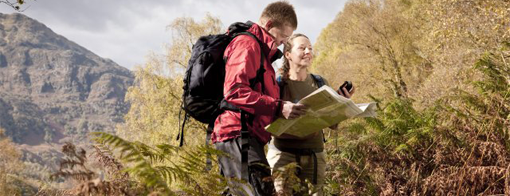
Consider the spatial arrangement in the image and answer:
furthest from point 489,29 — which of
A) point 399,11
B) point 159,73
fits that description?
point 159,73

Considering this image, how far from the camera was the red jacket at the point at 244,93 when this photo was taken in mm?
2408

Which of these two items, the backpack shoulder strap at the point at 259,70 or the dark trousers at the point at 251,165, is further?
the backpack shoulder strap at the point at 259,70

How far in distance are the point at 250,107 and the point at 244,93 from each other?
0.29 feet

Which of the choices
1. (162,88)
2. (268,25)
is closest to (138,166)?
(268,25)

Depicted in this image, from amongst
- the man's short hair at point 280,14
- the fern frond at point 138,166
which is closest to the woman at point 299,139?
the man's short hair at point 280,14

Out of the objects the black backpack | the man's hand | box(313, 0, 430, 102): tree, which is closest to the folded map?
the man's hand

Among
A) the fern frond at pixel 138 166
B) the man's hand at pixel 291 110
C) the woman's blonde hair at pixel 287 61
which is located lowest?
the fern frond at pixel 138 166

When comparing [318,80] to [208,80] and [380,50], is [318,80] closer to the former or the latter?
[208,80]

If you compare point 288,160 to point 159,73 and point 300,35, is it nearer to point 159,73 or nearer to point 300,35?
point 300,35

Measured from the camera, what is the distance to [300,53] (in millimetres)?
3904

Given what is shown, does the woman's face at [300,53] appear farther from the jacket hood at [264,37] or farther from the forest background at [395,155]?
the jacket hood at [264,37]

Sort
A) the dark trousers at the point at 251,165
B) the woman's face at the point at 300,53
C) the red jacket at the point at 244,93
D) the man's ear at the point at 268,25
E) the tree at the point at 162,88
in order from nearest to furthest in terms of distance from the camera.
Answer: the dark trousers at the point at 251,165, the red jacket at the point at 244,93, the man's ear at the point at 268,25, the woman's face at the point at 300,53, the tree at the point at 162,88

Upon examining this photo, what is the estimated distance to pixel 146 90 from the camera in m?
33.1

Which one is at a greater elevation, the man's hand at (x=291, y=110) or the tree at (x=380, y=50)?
the tree at (x=380, y=50)
